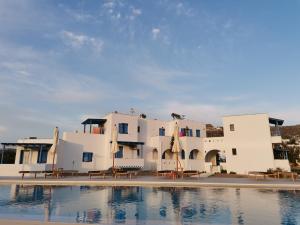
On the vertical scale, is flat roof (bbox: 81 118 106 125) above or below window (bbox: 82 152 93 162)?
above

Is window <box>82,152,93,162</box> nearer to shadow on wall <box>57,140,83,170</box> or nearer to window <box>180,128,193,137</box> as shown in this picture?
shadow on wall <box>57,140,83,170</box>

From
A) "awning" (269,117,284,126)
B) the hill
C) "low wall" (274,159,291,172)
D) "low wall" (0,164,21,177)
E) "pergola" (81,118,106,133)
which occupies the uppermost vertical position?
the hill

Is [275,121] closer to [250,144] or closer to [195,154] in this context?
[250,144]

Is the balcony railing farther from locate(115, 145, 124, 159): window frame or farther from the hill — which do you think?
the hill

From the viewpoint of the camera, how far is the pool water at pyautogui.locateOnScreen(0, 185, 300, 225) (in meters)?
8.32

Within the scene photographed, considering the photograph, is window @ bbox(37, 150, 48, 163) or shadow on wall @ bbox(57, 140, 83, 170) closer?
window @ bbox(37, 150, 48, 163)

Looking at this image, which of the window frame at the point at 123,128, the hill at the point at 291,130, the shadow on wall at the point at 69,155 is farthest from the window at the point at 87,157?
the hill at the point at 291,130

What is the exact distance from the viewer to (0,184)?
1844 cm

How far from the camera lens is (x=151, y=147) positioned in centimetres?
3400

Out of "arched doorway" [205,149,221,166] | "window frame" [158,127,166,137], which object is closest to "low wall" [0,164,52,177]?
"window frame" [158,127,166,137]

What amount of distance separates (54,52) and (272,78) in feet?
67.5

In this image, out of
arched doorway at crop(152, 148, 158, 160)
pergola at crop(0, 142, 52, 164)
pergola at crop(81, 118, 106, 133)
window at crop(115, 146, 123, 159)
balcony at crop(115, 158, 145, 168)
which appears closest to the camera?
pergola at crop(0, 142, 52, 164)

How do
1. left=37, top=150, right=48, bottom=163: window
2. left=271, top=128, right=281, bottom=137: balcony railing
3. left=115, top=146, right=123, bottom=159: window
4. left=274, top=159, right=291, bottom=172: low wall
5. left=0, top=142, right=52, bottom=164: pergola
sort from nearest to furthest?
left=0, top=142, right=52, bottom=164: pergola
left=274, top=159, right=291, bottom=172: low wall
left=37, top=150, right=48, bottom=163: window
left=271, top=128, right=281, bottom=137: balcony railing
left=115, top=146, right=123, bottom=159: window

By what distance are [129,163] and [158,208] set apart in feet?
65.8
